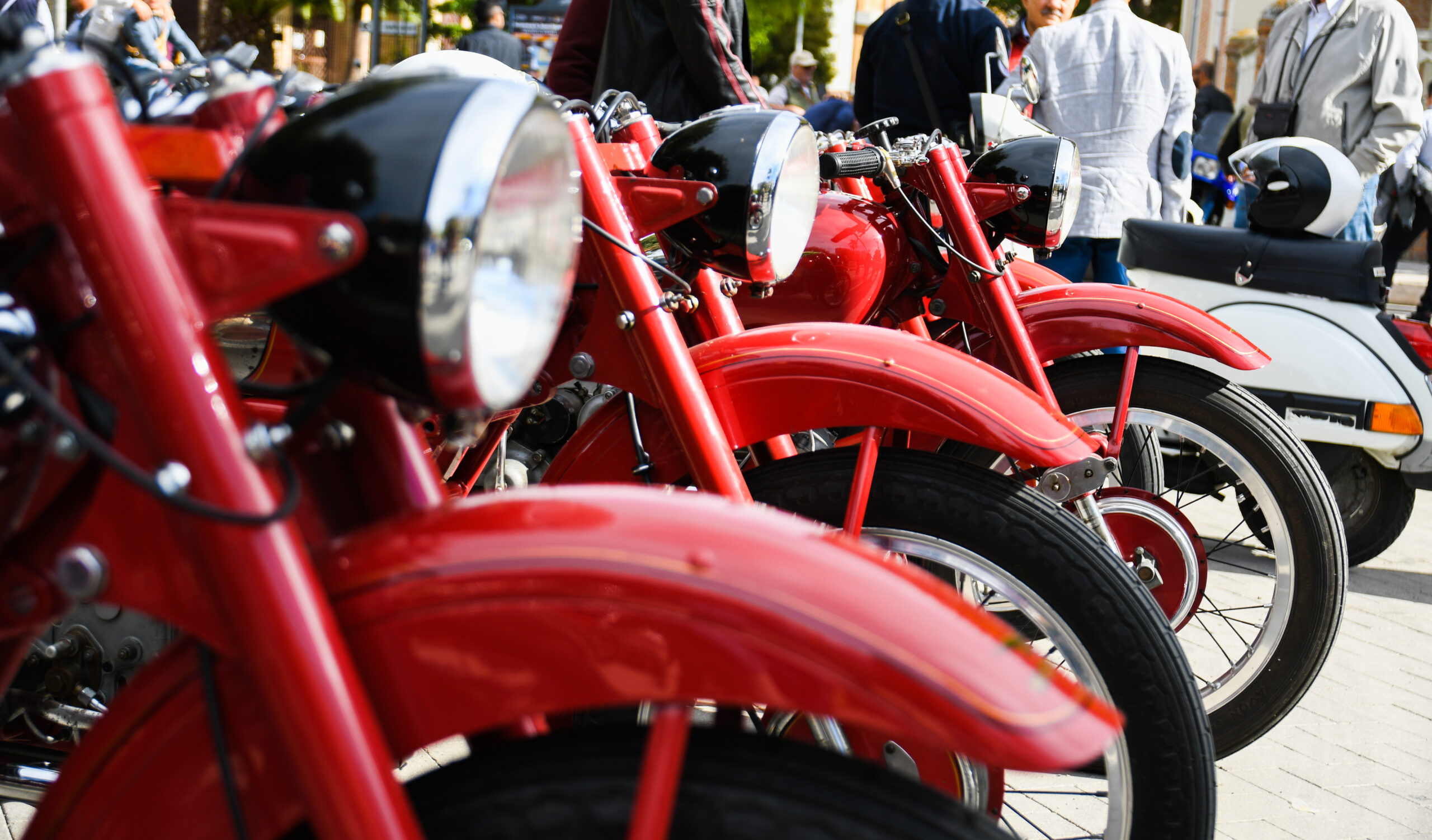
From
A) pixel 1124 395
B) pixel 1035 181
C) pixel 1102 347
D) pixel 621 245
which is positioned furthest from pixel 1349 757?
pixel 621 245

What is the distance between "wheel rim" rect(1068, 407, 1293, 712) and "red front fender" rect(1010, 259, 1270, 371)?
0.16 metres

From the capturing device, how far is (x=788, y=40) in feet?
127

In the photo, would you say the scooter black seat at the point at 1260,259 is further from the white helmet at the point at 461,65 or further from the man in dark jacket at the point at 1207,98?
the man in dark jacket at the point at 1207,98

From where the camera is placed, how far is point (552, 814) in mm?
891

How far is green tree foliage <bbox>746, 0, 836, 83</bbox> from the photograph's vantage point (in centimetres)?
3062

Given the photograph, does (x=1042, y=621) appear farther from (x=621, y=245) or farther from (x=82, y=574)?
(x=82, y=574)

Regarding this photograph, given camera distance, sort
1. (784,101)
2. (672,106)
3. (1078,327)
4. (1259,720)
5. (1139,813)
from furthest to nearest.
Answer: (784,101) < (672,106) < (1078,327) < (1259,720) < (1139,813)

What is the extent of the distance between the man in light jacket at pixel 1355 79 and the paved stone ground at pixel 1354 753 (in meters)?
2.00

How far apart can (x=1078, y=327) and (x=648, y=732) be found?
2.10m

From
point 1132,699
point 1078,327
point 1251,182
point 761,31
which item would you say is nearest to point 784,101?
point 1251,182

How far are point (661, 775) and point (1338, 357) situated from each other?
3.60 m

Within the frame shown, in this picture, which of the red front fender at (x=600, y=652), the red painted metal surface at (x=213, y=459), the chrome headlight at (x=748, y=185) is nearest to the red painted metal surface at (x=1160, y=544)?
the chrome headlight at (x=748, y=185)

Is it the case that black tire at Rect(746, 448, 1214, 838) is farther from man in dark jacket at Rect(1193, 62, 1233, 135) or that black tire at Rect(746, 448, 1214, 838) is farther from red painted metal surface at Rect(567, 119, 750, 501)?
man in dark jacket at Rect(1193, 62, 1233, 135)

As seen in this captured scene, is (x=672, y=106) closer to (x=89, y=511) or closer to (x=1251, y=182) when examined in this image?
(x=1251, y=182)
